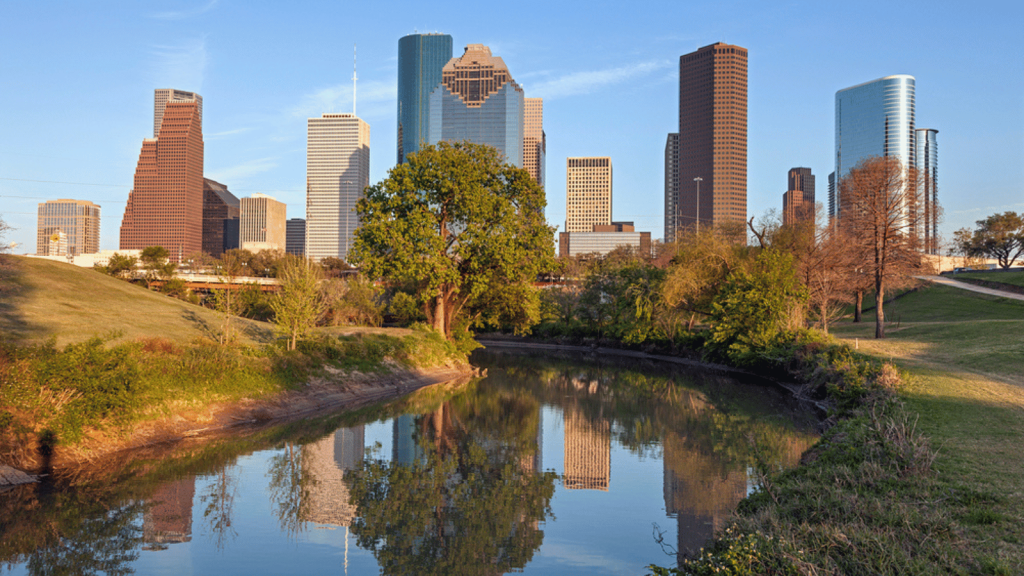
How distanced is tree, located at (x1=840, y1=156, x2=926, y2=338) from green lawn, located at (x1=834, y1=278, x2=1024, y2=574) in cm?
438

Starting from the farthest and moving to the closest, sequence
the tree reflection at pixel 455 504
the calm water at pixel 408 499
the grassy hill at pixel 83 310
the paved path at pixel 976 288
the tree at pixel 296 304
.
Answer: the paved path at pixel 976 288 → the tree at pixel 296 304 → the grassy hill at pixel 83 310 → the tree reflection at pixel 455 504 → the calm water at pixel 408 499

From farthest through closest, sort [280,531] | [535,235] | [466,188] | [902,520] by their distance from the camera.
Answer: [535,235]
[466,188]
[280,531]
[902,520]

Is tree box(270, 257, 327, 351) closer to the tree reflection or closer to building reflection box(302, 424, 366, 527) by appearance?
building reflection box(302, 424, 366, 527)

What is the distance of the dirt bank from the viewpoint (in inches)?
655

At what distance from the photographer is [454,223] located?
4275 centimetres

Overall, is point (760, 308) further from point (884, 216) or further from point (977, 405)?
Result: point (977, 405)

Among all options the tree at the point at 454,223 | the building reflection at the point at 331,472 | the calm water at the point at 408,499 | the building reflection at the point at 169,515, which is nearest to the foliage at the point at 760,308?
the tree at the point at 454,223

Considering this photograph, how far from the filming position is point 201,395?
72.5ft

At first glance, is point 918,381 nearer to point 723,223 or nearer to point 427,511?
point 427,511

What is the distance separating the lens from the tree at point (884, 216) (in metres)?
38.6

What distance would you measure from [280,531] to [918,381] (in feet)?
67.3

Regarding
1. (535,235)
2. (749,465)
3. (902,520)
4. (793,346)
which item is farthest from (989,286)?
(902,520)

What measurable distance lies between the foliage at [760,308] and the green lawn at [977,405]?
4480 mm

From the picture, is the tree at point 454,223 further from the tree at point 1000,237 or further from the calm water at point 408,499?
the tree at point 1000,237
